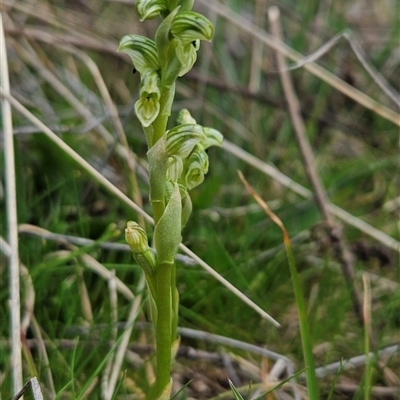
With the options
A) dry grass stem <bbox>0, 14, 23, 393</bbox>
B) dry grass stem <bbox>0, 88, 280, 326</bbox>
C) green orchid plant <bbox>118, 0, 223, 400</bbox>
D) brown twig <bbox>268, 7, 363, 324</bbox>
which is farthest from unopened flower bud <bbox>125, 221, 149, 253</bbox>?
brown twig <bbox>268, 7, 363, 324</bbox>

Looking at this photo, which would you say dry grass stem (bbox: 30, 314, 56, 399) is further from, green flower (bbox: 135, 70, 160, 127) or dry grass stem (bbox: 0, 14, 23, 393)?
green flower (bbox: 135, 70, 160, 127)

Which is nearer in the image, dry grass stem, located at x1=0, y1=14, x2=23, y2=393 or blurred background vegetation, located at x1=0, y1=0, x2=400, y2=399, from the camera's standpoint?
dry grass stem, located at x1=0, y1=14, x2=23, y2=393

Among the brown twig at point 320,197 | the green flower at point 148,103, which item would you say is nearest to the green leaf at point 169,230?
the green flower at point 148,103

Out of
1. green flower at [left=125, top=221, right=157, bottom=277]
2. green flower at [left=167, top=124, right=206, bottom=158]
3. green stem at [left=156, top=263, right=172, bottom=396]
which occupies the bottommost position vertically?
green stem at [left=156, top=263, right=172, bottom=396]

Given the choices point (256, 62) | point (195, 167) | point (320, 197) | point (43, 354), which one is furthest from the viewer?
point (256, 62)

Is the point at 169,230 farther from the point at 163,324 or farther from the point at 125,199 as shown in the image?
the point at 125,199

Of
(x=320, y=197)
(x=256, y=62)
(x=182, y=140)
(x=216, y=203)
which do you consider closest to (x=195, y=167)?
(x=182, y=140)

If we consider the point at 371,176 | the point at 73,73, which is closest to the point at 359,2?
the point at 371,176
